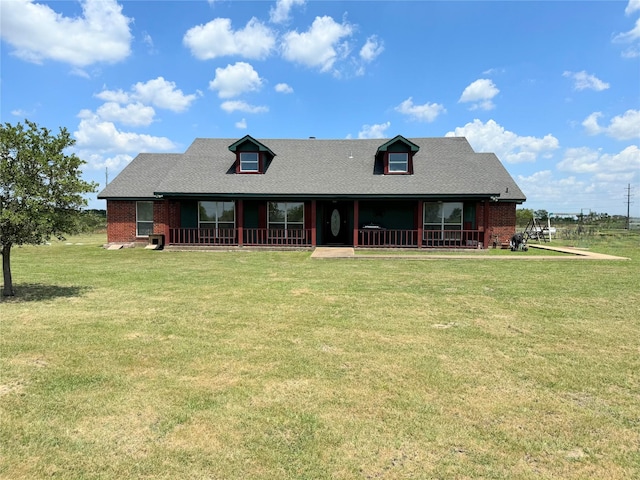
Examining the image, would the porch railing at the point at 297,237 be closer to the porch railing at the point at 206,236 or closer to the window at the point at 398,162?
the porch railing at the point at 206,236

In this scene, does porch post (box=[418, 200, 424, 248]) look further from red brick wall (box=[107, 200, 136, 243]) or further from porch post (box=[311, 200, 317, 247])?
red brick wall (box=[107, 200, 136, 243])

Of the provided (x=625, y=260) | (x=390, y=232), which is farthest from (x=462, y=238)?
(x=625, y=260)

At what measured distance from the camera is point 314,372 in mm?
4277

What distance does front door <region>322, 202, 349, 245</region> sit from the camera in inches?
821

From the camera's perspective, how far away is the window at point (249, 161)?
20.5 meters

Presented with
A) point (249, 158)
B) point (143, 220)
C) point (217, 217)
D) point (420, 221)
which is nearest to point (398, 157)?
point (420, 221)

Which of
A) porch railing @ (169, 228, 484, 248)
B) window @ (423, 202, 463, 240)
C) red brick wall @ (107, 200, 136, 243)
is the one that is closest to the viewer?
porch railing @ (169, 228, 484, 248)

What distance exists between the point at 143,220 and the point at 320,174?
9541mm

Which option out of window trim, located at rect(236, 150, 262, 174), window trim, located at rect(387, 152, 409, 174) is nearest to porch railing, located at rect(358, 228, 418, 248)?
window trim, located at rect(387, 152, 409, 174)

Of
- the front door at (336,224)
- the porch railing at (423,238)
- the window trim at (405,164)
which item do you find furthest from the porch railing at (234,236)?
the window trim at (405,164)

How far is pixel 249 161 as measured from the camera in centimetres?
2050

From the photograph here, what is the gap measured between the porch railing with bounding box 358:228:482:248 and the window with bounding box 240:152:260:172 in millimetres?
6285

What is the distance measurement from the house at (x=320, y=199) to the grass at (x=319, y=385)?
10.5 m

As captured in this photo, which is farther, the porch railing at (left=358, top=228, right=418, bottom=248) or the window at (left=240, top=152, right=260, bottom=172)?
the window at (left=240, top=152, right=260, bottom=172)
